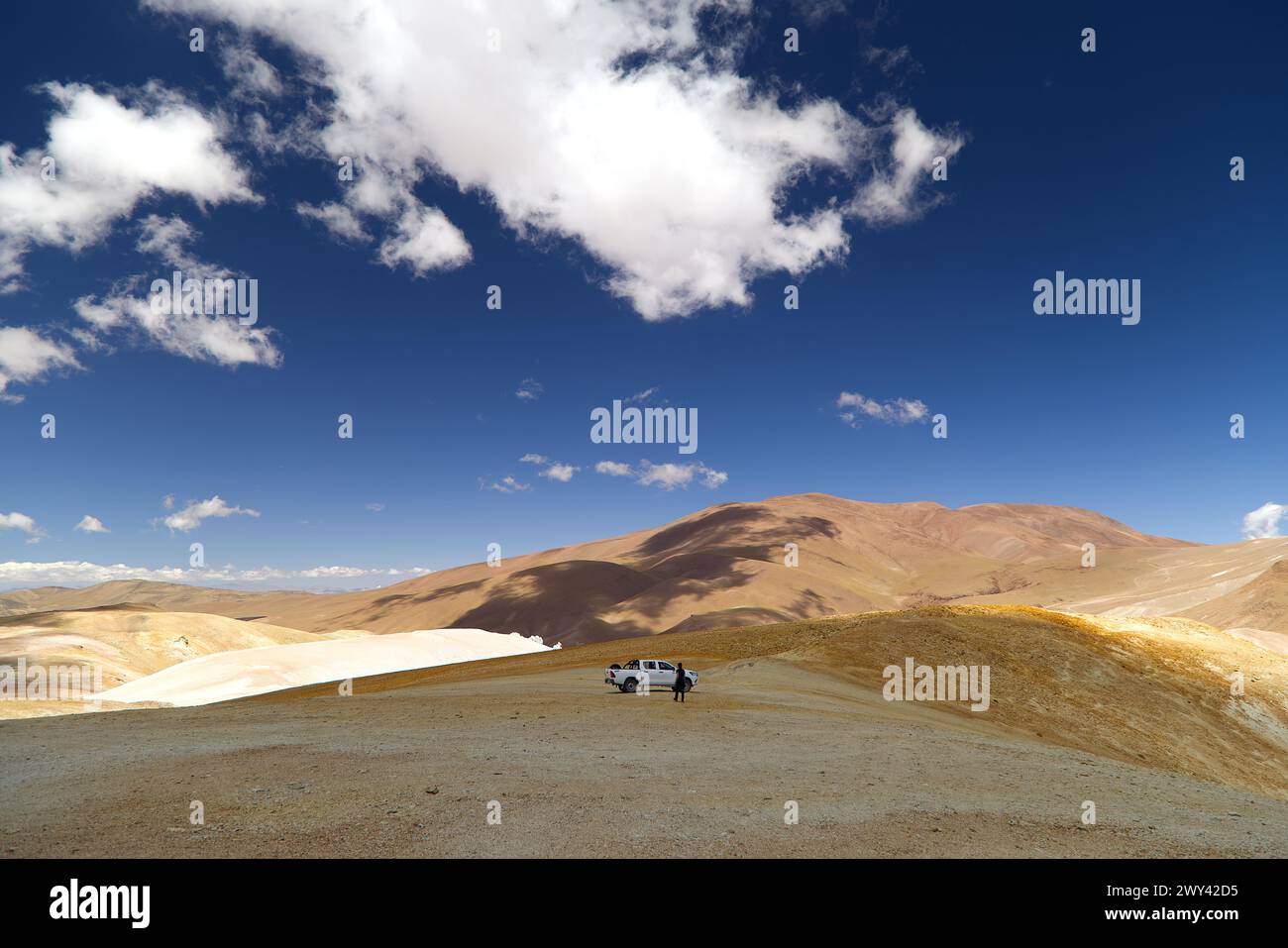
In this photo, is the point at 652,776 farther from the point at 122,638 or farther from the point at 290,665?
the point at 122,638

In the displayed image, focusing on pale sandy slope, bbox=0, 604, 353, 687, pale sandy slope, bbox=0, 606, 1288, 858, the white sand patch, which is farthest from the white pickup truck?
pale sandy slope, bbox=0, 604, 353, 687

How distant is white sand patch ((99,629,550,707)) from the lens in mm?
56344

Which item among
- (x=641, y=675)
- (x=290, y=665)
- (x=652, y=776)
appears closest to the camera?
(x=652, y=776)

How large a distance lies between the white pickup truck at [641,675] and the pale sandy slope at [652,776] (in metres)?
0.80

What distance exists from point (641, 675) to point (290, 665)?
53.4 m

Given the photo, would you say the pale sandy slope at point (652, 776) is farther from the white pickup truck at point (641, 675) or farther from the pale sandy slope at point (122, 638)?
the pale sandy slope at point (122, 638)

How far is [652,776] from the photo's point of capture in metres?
13.3

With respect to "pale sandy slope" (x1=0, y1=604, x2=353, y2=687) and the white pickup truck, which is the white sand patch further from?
the white pickup truck

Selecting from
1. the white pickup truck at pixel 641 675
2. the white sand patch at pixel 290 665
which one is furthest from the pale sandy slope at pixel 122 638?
the white pickup truck at pixel 641 675

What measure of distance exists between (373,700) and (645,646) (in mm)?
24218

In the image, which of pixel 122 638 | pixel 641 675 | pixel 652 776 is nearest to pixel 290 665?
pixel 122 638

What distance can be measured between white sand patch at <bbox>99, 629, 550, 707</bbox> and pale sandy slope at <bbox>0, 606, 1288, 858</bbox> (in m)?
39.2
